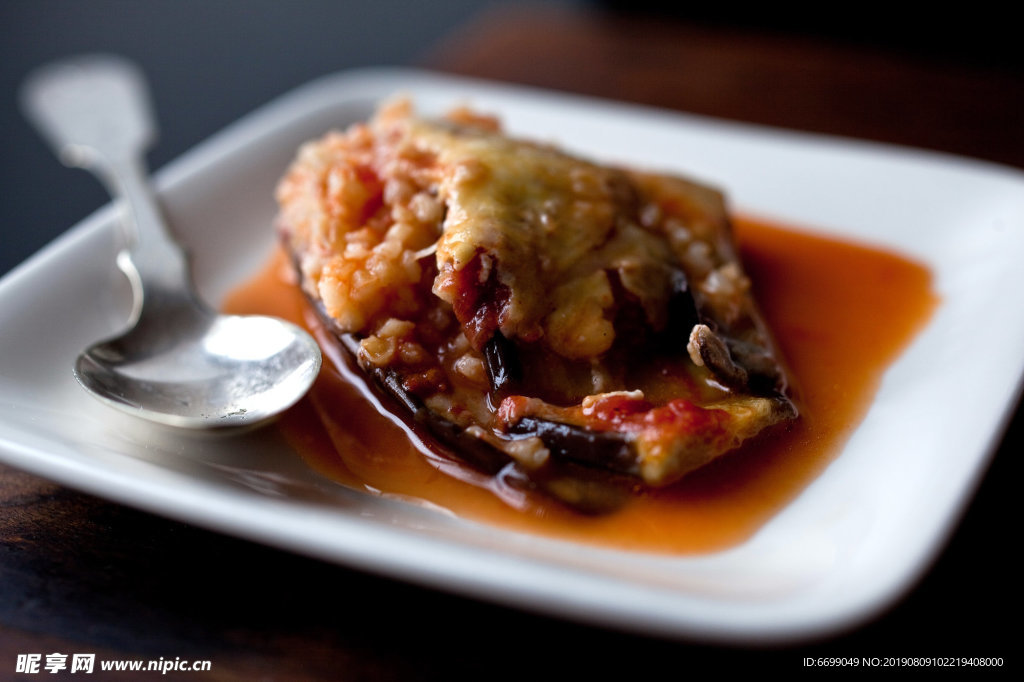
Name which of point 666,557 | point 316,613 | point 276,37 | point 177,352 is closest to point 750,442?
point 666,557

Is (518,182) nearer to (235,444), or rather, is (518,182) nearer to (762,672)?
(235,444)

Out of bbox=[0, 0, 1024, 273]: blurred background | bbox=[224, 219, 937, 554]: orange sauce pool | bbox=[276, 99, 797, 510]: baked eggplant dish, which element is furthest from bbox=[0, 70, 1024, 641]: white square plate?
bbox=[0, 0, 1024, 273]: blurred background

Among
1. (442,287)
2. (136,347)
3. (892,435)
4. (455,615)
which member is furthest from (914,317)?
(136,347)

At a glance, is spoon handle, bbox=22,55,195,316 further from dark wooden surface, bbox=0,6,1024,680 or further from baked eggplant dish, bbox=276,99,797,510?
dark wooden surface, bbox=0,6,1024,680

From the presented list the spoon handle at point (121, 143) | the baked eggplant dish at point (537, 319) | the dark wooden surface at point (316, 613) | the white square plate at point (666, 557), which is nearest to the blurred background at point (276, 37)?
the spoon handle at point (121, 143)

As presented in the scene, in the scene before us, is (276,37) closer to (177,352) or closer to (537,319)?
(177,352)

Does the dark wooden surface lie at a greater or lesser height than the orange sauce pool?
Result: lesser
